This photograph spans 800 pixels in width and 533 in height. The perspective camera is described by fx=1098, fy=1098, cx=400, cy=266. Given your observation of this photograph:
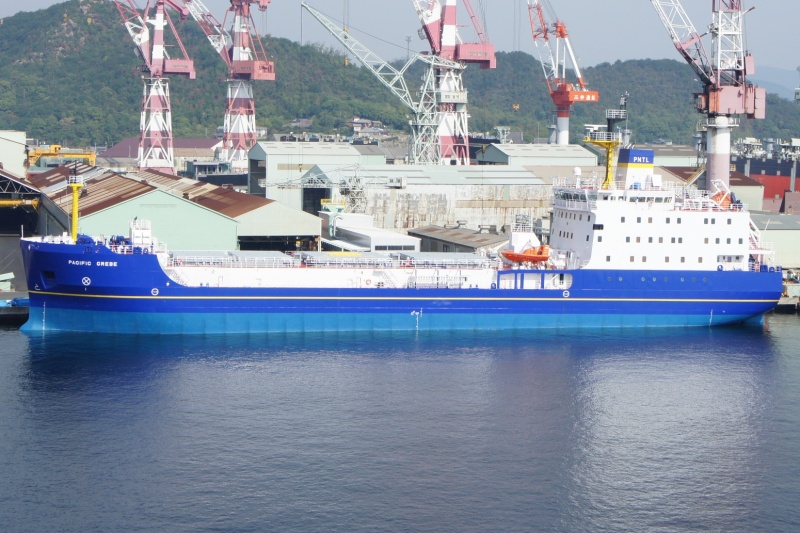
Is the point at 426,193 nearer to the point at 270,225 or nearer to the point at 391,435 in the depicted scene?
the point at 270,225

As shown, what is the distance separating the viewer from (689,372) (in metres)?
34.1

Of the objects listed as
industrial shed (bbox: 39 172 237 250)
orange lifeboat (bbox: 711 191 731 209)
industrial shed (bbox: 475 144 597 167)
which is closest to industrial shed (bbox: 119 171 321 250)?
industrial shed (bbox: 39 172 237 250)

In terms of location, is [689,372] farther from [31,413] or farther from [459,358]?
[31,413]

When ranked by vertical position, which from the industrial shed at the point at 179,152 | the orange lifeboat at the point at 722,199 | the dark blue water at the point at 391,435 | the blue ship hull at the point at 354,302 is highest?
the industrial shed at the point at 179,152

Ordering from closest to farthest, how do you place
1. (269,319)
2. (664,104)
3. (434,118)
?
1. (269,319)
2. (434,118)
3. (664,104)

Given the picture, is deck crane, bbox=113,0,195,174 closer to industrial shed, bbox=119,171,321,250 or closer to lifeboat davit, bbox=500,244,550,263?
industrial shed, bbox=119,171,321,250

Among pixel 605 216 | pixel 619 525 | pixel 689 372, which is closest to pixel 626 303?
pixel 605 216

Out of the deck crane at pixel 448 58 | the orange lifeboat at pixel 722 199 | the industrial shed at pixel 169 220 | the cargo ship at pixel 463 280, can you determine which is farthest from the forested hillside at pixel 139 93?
the orange lifeboat at pixel 722 199

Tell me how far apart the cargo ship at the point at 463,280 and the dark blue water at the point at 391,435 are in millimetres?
1261

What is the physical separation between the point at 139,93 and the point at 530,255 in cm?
11458

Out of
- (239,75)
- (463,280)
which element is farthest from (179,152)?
(463,280)

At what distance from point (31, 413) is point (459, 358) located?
13.3 metres

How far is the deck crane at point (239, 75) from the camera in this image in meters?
88.9

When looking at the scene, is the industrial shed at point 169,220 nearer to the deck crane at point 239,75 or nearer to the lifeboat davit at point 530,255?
the lifeboat davit at point 530,255
